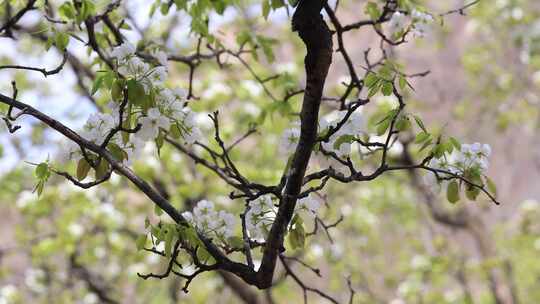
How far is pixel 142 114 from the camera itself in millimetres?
1299

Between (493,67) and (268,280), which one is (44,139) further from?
(268,280)

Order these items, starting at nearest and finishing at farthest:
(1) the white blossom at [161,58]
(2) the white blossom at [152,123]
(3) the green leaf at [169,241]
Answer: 1. (3) the green leaf at [169,241]
2. (2) the white blossom at [152,123]
3. (1) the white blossom at [161,58]

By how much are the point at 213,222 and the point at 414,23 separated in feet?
2.71

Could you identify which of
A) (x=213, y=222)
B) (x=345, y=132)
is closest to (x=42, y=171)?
(x=213, y=222)

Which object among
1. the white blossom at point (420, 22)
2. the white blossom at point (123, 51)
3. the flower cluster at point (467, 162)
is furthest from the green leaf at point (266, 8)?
the flower cluster at point (467, 162)

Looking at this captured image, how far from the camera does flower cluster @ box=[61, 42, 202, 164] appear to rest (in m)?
1.28

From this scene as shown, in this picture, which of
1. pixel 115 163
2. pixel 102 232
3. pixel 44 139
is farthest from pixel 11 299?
pixel 115 163

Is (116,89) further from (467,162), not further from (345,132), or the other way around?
(467,162)

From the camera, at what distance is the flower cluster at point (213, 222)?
56.6 inches

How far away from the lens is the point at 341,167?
1.41m

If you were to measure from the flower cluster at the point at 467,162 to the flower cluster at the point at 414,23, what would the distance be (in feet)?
1.86

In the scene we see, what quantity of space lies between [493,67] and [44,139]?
391cm

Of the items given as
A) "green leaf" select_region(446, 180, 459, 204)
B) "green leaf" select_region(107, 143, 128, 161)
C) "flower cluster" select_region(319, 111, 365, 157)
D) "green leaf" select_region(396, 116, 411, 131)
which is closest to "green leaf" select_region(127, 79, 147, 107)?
"green leaf" select_region(107, 143, 128, 161)

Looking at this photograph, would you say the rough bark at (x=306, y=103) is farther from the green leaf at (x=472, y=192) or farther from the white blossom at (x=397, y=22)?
the white blossom at (x=397, y=22)
